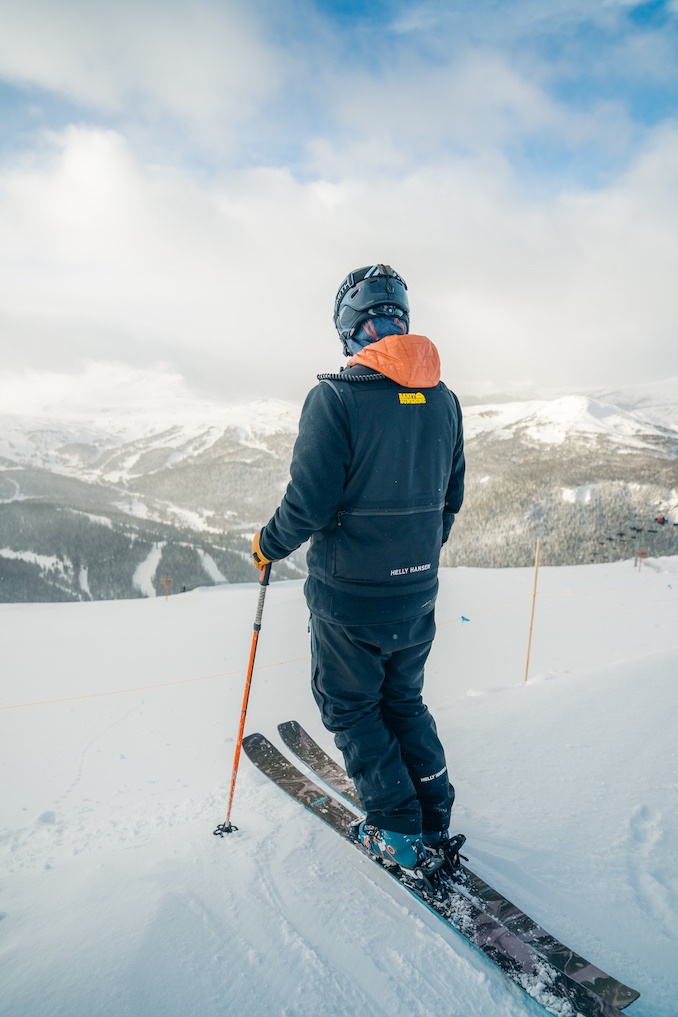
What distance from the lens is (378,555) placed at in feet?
7.02

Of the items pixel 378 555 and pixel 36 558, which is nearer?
pixel 378 555

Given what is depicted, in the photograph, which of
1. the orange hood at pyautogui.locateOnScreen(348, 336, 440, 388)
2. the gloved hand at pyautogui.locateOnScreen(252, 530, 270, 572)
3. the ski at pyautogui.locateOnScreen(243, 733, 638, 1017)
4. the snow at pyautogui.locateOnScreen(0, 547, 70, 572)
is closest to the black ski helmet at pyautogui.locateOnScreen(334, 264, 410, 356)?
the orange hood at pyautogui.locateOnScreen(348, 336, 440, 388)

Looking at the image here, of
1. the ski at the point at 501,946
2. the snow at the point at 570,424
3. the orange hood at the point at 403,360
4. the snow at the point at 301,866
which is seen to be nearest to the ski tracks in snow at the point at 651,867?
the snow at the point at 301,866

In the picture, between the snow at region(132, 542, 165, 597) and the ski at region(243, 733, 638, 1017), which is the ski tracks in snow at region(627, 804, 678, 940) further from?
the snow at region(132, 542, 165, 597)

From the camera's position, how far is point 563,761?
9.96ft

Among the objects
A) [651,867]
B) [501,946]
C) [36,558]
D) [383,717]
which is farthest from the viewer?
[36,558]

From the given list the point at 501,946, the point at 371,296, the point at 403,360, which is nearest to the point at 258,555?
the point at 403,360

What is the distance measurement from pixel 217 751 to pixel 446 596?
1172 cm

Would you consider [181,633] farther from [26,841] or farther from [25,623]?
[26,841]

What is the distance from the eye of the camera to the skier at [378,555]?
208cm

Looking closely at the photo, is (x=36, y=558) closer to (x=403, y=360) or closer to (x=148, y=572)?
(x=148, y=572)

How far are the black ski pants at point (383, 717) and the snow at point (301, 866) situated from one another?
0.97 feet

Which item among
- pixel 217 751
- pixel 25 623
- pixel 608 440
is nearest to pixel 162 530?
pixel 25 623

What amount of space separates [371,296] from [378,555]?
48.3 inches
